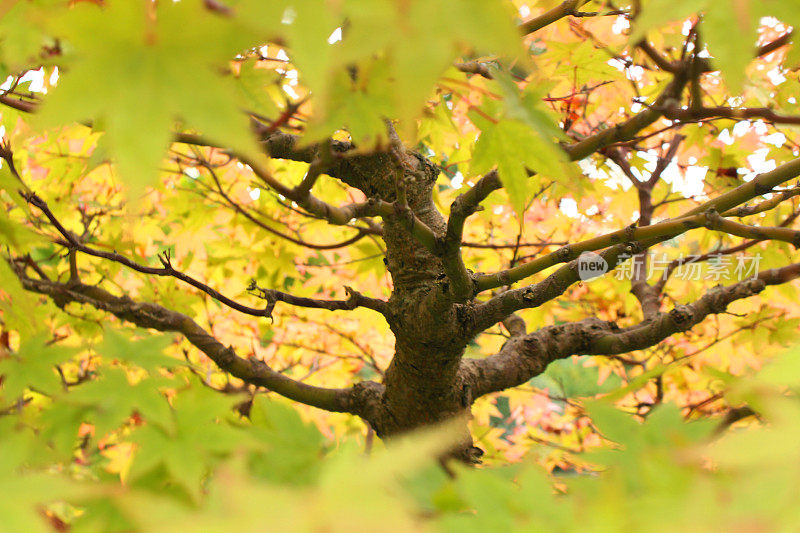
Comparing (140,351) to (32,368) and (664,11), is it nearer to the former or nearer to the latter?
(32,368)

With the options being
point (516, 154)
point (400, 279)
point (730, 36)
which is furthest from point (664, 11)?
point (400, 279)

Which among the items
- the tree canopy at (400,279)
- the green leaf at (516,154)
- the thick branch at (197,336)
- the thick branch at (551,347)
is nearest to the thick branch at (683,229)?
the tree canopy at (400,279)

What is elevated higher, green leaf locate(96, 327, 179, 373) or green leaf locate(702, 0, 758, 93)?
green leaf locate(702, 0, 758, 93)

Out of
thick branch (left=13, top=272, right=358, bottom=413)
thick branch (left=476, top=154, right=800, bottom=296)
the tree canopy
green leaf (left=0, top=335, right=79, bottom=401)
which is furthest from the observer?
thick branch (left=13, top=272, right=358, bottom=413)

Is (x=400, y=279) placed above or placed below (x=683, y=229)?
above

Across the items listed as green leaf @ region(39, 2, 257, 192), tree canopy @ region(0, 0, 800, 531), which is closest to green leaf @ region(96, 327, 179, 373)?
tree canopy @ region(0, 0, 800, 531)

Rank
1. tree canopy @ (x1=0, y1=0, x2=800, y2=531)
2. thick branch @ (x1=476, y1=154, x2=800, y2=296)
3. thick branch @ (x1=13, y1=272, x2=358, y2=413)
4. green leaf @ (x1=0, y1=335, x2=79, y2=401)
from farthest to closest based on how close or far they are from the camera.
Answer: thick branch @ (x1=13, y1=272, x2=358, y2=413) < thick branch @ (x1=476, y1=154, x2=800, y2=296) < green leaf @ (x1=0, y1=335, x2=79, y2=401) < tree canopy @ (x1=0, y1=0, x2=800, y2=531)

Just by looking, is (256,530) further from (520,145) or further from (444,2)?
(520,145)

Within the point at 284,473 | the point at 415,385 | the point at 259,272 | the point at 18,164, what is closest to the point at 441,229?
the point at 415,385

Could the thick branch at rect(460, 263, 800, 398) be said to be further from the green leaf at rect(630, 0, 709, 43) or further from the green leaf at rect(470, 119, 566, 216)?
the green leaf at rect(630, 0, 709, 43)

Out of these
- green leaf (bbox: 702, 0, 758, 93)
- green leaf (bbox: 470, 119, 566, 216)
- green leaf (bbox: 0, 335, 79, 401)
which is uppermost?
green leaf (bbox: 470, 119, 566, 216)

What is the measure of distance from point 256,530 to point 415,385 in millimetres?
823

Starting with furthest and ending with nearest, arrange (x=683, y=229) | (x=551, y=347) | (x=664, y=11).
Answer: (x=551, y=347) < (x=683, y=229) < (x=664, y=11)

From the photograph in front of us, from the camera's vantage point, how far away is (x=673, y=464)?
350 millimetres
